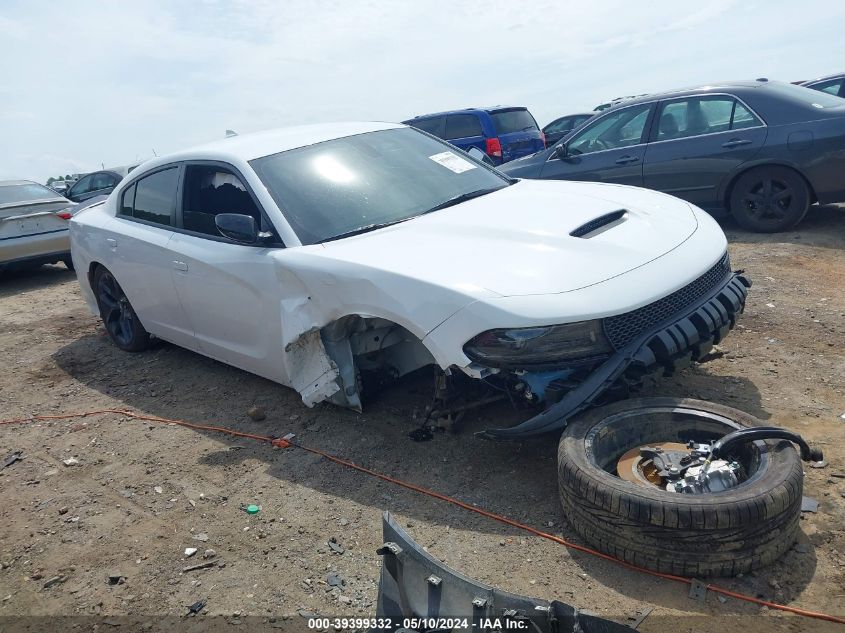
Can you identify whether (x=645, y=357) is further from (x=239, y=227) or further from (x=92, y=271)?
(x=92, y=271)

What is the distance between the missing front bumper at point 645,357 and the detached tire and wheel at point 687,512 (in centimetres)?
11

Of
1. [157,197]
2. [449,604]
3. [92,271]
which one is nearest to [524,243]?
[449,604]

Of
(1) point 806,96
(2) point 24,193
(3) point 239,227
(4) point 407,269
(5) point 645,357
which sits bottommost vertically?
(5) point 645,357

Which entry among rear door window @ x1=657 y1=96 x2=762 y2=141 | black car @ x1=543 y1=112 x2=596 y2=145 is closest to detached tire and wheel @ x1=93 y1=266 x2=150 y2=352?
rear door window @ x1=657 y1=96 x2=762 y2=141

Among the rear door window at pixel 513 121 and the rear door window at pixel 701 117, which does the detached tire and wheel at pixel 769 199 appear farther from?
the rear door window at pixel 513 121

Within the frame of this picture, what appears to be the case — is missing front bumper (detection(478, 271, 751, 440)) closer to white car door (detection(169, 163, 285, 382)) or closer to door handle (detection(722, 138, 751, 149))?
white car door (detection(169, 163, 285, 382))

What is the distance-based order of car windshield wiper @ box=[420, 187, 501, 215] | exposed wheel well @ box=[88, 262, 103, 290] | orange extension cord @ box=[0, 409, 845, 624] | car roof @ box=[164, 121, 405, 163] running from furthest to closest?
exposed wheel well @ box=[88, 262, 103, 290], car roof @ box=[164, 121, 405, 163], car windshield wiper @ box=[420, 187, 501, 215], orange extension cord @ box=[0, 409, 845, 624]

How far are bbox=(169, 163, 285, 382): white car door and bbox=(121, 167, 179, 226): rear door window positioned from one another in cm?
17

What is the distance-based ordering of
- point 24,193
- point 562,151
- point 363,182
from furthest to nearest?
point 24,193
point 562,151
point 363,182

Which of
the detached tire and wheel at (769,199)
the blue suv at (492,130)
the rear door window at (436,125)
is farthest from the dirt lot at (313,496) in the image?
the rear door window at (436,125)

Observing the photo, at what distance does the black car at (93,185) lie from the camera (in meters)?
14.4

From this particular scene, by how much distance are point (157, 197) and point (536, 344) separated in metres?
3.34

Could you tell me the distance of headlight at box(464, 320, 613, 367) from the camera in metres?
3.10

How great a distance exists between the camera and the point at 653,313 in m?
3.34
